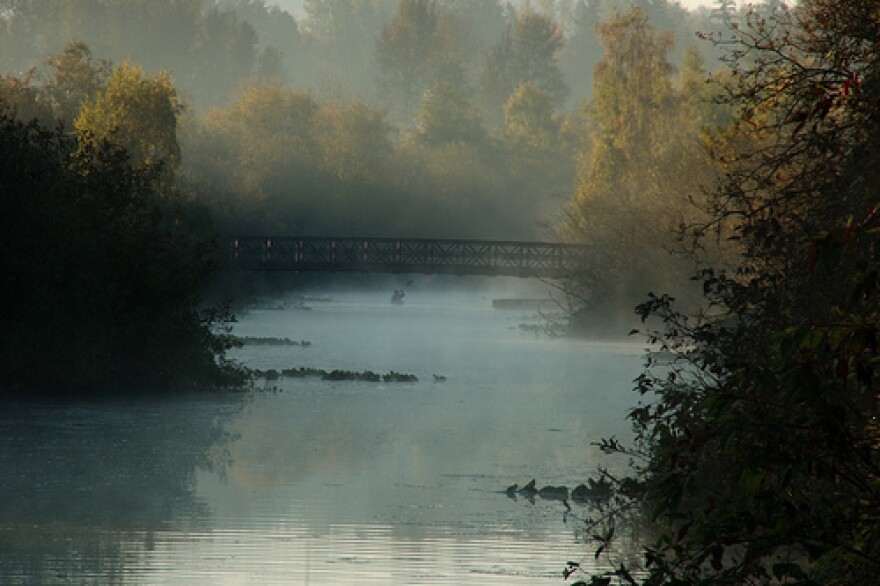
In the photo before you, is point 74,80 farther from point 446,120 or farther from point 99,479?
point 99,479

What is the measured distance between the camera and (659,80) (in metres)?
62.4

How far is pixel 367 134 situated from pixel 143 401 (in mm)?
58441

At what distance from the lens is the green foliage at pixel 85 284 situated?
26266mm

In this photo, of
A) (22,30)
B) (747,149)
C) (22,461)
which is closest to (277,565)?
(22,461)

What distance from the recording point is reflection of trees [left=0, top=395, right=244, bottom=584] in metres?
12.4

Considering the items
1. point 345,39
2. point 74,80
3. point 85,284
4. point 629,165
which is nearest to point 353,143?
point 74,80

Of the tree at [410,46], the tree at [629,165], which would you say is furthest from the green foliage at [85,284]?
the tree at [410,46]

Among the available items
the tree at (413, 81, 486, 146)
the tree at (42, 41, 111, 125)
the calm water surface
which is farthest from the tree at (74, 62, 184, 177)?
the tree at (413, 81, 486, 146)

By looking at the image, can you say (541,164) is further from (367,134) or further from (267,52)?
(267,52)

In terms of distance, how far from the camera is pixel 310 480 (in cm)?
1764

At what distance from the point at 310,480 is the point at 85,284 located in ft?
33.7

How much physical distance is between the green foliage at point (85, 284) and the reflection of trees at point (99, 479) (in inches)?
52.3

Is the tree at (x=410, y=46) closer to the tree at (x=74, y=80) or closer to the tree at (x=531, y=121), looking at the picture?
the tree at (x=531, y=121)

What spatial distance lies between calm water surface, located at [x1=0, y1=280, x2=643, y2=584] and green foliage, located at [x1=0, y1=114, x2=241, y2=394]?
1259mm
